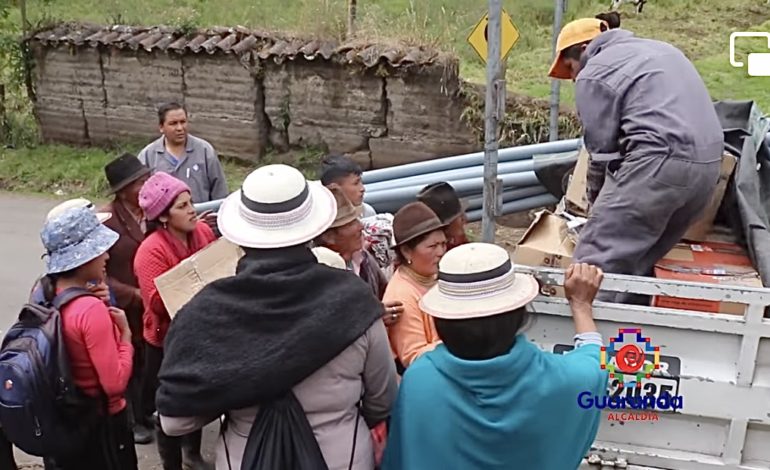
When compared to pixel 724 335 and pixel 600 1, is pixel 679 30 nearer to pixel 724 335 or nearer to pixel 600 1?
pixel 600 1

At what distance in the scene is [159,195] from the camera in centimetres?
381

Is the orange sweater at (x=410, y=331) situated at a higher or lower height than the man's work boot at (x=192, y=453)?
higher

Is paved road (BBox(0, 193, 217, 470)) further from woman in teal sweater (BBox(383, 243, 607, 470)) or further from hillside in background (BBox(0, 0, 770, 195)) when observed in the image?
woman in teal sweater (BBox(383, 243, 607, 470))

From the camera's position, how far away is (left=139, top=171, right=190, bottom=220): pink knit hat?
3.80m

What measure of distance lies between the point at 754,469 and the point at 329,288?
1612mm

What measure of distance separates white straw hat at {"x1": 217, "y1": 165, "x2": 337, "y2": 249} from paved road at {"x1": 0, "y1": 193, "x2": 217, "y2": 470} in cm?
255

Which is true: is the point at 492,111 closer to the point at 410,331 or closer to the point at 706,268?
the point at 706,268

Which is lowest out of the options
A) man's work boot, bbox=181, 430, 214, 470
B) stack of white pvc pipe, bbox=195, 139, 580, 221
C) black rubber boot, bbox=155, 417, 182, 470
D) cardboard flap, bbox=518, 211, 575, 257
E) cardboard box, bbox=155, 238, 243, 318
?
man's work boot, bbox=181, 430, 214, 470

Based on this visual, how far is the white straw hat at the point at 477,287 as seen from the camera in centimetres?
212

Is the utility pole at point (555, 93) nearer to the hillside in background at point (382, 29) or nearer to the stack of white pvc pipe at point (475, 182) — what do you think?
the hillside in background at point (382, 29)

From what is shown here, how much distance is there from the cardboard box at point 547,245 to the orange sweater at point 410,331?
0.78 metres

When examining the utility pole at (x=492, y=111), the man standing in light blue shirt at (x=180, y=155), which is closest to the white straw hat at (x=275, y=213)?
the utility pole at (x=492, y=111)

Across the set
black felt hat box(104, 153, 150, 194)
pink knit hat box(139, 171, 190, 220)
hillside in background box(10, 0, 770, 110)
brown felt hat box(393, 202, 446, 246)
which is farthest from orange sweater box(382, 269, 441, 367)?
hillside in background box(10, 0, 770, 110)

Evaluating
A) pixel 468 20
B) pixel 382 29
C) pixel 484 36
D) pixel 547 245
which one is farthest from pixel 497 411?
pixel 468 20
